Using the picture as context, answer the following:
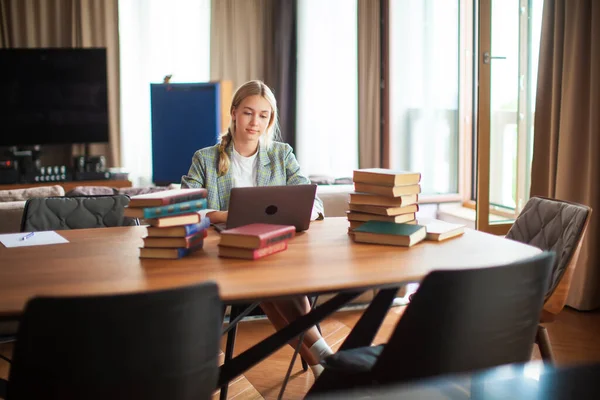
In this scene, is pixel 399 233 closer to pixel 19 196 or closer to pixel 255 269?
pixel 255 269

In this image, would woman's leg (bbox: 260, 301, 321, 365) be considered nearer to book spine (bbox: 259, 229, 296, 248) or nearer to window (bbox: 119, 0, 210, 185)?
book spine (bbox: 259, 229, 296, 248)

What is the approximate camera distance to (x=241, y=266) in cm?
204

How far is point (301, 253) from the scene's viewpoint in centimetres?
223

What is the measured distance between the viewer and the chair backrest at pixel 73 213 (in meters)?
2.89

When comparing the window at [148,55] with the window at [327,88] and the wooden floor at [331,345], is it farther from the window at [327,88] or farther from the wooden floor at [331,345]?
the wooden floor at [331,345]

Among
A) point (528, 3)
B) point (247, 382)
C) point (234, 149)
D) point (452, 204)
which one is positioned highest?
point (528, 3)

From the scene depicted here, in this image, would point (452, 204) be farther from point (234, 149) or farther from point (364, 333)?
point (364, 333)

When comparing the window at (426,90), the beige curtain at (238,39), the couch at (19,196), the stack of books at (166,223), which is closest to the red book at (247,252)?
the stack of books at (166,223)

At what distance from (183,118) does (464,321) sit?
490 cm

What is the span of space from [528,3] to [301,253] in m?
3.15

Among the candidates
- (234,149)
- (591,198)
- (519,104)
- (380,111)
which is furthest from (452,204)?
(234,149)

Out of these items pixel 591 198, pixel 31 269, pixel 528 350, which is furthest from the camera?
pixel 591 198

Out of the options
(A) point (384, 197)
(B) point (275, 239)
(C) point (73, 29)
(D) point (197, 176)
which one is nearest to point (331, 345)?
(D) point (197, 176)

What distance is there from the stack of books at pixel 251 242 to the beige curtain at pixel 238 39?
16.4ft
